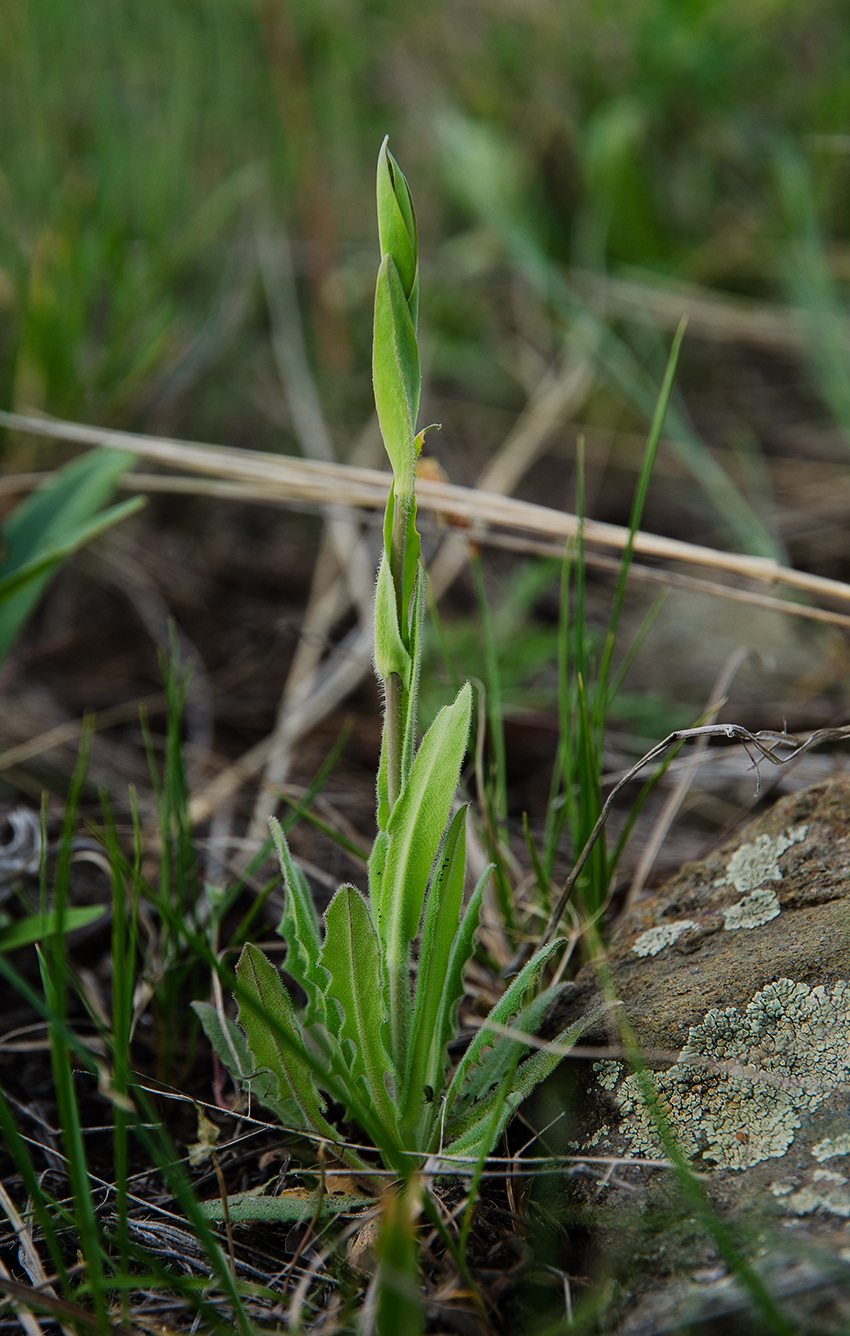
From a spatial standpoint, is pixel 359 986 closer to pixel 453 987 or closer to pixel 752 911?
pixel 453 987

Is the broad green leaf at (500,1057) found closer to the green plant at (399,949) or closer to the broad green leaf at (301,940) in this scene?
the green plant at (399,949)

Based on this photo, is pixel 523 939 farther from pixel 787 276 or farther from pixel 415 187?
pixel 415 187

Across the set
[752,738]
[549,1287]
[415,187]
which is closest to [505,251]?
[415,187]

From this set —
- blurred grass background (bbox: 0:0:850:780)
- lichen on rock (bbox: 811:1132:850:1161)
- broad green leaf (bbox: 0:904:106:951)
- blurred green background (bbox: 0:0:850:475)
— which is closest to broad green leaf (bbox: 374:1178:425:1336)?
lichen on rock (bbox: 811:1132:850:1161)

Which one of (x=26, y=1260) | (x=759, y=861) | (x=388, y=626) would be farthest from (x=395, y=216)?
(x=26, y=1260)

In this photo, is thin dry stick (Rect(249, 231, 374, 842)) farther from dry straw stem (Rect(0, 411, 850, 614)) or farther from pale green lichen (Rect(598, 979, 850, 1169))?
pale green lichen (Rect(598, 979, 850, 1169))
